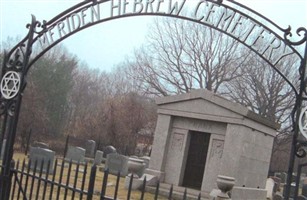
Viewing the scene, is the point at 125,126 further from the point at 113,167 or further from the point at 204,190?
the point at 204,190

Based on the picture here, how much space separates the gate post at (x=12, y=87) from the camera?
5918mm

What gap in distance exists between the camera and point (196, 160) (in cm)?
1416

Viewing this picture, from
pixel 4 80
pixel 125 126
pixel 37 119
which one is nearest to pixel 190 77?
pixel 125 126

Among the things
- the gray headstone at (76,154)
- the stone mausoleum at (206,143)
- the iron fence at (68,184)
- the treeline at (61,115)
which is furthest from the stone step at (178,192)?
the treeline at (61,115)

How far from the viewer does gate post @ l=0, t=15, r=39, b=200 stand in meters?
5.92

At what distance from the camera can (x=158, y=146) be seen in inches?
577

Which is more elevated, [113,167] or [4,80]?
[4,80]

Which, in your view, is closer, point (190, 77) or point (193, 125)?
point (193, 125)

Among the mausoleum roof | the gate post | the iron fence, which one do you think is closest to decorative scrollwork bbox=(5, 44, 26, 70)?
the gate post

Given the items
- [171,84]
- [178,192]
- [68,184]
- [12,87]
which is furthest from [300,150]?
[171,84]

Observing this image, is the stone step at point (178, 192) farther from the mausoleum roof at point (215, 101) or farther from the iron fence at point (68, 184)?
the mausoleum roof at point (215, 101)

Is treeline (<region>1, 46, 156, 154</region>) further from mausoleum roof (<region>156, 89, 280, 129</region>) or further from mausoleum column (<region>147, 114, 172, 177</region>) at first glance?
mausoleum roof (<region>156, 89, 280, 129</region>)

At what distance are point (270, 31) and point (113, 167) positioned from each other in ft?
46.5

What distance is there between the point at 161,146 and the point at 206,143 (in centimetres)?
162
